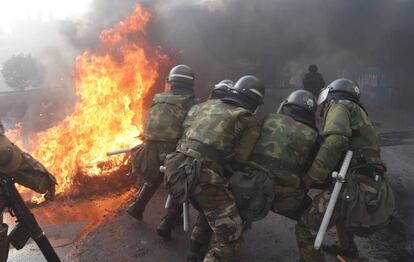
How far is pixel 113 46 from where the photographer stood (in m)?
10.8

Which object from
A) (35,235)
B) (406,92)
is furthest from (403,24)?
(35,235)

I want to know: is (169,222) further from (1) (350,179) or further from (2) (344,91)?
(2) (344,91)

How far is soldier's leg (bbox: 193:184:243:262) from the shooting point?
318cm

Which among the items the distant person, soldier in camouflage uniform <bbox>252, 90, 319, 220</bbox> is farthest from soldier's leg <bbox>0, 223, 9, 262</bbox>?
the distant person

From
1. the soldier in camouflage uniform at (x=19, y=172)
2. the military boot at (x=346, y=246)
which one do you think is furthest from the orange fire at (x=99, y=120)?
the military boot at (x=346, y=246)

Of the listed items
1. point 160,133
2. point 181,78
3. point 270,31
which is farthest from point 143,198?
point 270,31

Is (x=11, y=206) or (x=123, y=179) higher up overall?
(x=11, y=206)

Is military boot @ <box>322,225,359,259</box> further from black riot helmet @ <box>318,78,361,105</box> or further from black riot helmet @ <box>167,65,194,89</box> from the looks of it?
black riot helmet @ <box>167,65,194,89</box>

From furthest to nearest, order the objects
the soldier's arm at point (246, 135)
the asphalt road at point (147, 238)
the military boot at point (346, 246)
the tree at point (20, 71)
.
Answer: the tree at point (20, 71) < the asphalt road at point (147, 238) < the military boot at point (346, 246) < the soldier's arm at point (246, 135)

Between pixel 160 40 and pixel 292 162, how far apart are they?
34.1 feet

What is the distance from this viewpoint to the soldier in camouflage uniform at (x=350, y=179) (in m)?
3.28

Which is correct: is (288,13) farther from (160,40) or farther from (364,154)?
(364,154)

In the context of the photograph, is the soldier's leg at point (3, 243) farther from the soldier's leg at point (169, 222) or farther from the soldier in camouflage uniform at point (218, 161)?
the soldier's leg at point (169, 222)

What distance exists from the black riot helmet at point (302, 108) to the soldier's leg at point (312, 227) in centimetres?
69
